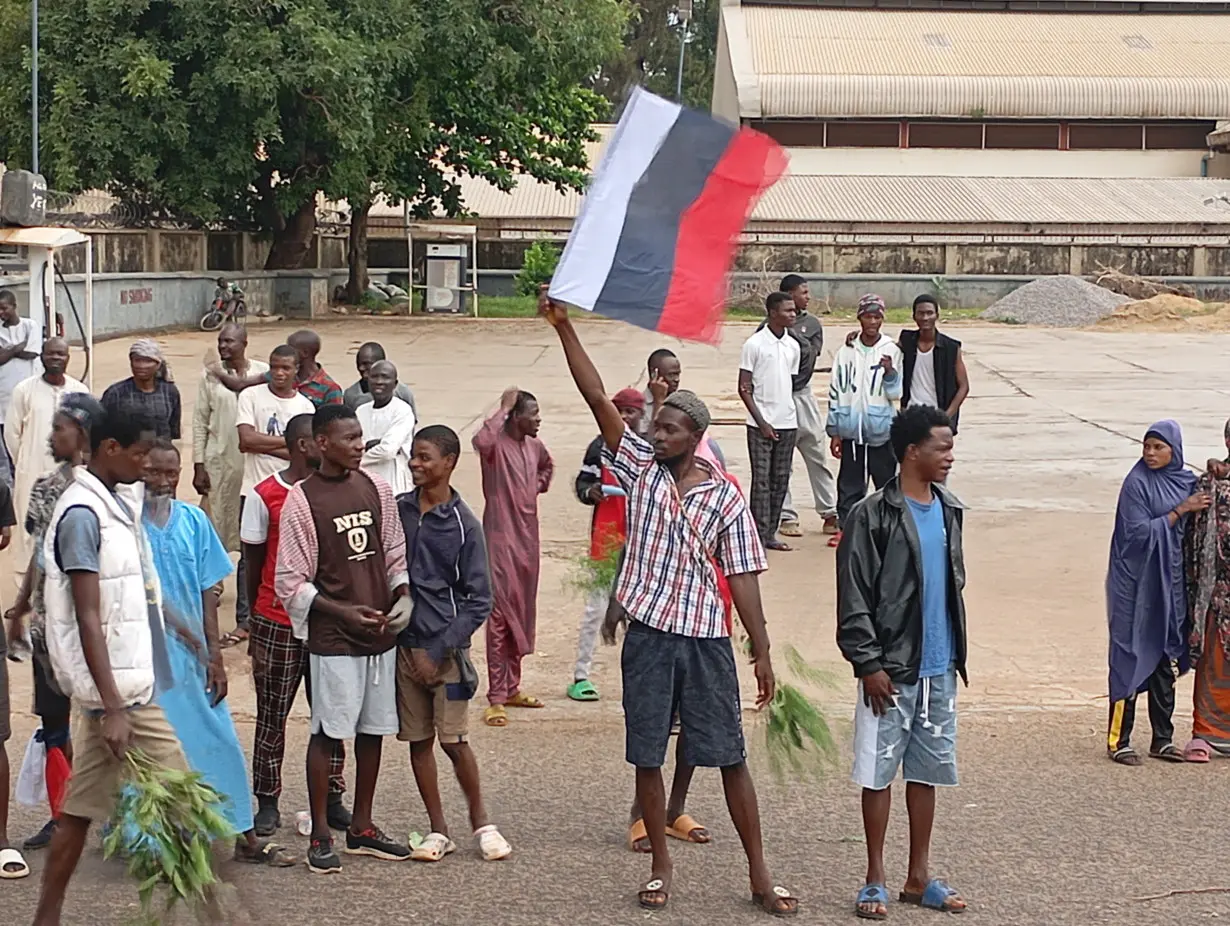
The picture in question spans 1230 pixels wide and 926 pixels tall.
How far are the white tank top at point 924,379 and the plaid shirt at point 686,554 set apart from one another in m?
5.77

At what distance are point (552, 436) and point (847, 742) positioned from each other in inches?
378

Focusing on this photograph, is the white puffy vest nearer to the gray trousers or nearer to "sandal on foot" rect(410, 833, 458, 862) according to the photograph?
"sandal on foot" rect(410, 833, 458, 862)

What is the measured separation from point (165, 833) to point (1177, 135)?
49.4 meters

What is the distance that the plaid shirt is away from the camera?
5.29 metres

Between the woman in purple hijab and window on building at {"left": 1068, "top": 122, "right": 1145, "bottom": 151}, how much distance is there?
44.2 metres

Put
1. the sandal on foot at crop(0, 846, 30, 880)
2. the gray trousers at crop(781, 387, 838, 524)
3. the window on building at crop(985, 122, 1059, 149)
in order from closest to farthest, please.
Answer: the sandal on foot at crop(0, 846, 30, 880) → the gray trousers at crop(781, 387, 838, 524) → the window on building at crop(985, 122, 1059, 149)

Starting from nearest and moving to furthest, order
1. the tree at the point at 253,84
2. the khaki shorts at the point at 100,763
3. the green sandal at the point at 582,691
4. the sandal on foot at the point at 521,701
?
the khaki shorts at the point at 100,763
the sandal on foot at the point at 521,701
the green sandal at the point at 582,691
the tree at the point at 253,84

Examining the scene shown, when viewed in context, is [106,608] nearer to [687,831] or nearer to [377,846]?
[377,846]

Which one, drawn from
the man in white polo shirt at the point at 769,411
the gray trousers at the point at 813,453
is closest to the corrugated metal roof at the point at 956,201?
the gray trousers at the point at 813,453

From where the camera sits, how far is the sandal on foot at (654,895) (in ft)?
17.3

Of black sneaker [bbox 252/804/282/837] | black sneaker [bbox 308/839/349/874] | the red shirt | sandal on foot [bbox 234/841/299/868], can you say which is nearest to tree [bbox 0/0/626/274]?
the red shirt

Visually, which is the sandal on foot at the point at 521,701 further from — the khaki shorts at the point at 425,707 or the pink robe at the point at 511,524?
the khaki shorts at the point at 425,707

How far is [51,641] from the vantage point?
4.64m

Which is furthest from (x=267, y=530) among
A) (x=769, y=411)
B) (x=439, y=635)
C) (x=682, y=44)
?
(x=682, y=44)
